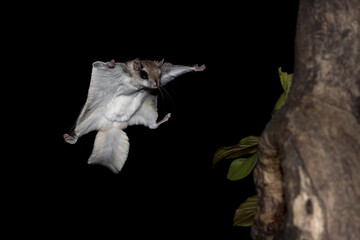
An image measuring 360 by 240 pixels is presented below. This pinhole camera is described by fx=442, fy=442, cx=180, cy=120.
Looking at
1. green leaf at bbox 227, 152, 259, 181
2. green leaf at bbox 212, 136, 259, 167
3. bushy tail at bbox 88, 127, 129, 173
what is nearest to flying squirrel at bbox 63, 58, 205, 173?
bushy tail at bbox 88, 127, 129, 173

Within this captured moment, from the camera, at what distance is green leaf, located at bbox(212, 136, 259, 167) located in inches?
119

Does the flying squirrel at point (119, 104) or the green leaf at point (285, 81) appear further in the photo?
the green leaf at point (285, 81)

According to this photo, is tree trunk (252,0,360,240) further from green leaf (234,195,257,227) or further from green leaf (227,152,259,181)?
green leaf (227,152,259,181)

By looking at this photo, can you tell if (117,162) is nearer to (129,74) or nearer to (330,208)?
(129,74)

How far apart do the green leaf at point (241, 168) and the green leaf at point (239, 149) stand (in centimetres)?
7

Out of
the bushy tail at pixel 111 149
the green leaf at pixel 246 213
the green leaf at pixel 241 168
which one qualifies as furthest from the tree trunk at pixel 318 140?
the bushy tail at pixel 111 149

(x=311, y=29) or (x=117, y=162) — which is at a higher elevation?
(x=311, y=29)

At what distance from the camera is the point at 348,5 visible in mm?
2150

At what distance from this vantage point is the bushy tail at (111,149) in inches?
123

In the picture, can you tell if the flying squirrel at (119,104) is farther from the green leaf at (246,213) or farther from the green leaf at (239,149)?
the green leaf at (246,213)

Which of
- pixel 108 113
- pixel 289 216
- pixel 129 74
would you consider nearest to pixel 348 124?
pixel 289 216

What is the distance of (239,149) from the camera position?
10.0 feet

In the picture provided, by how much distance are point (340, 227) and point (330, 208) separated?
0.09 m

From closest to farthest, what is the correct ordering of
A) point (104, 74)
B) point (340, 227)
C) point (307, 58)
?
point (340, 227) → point (307, 58) → point (104, 74)
